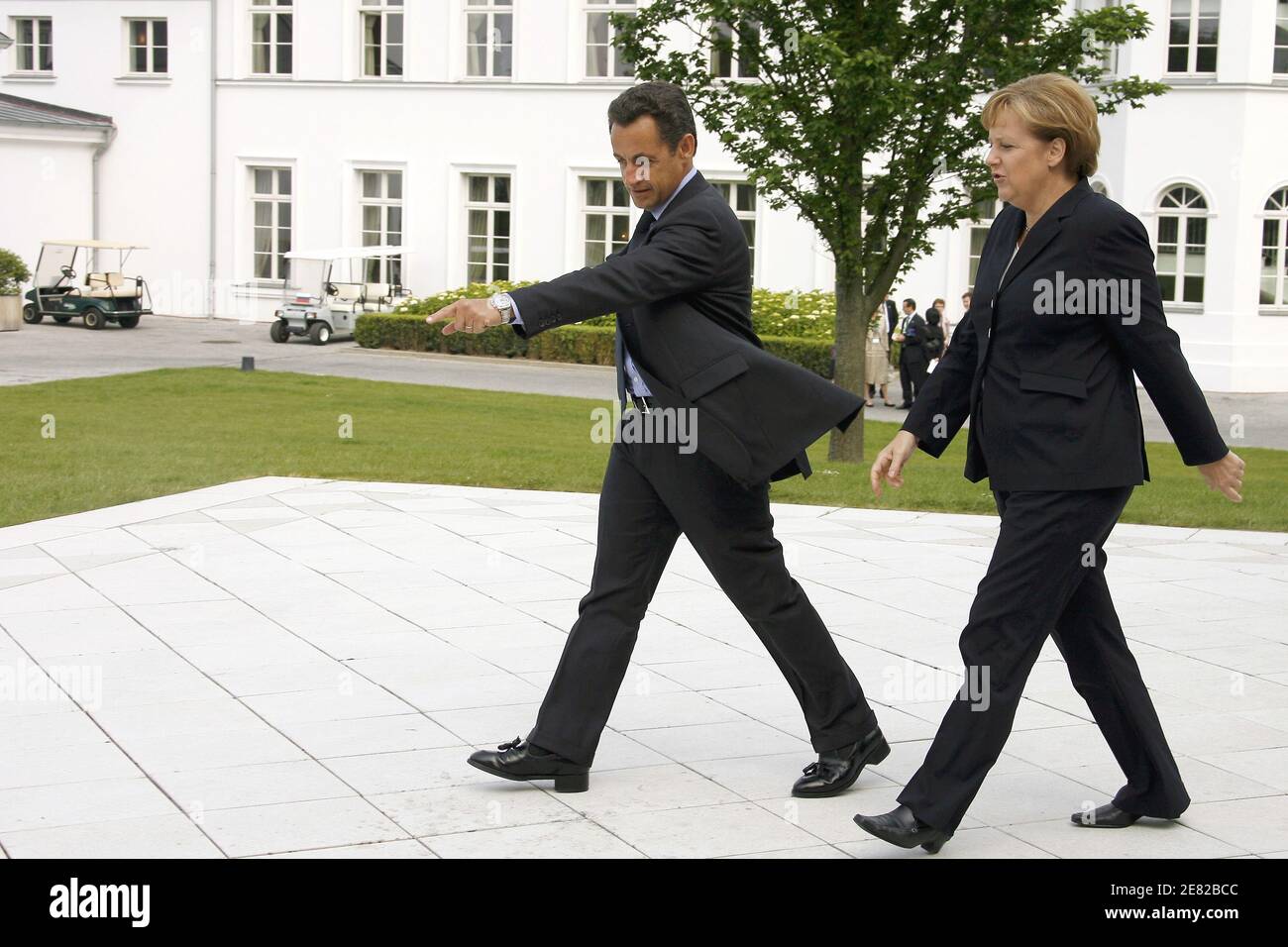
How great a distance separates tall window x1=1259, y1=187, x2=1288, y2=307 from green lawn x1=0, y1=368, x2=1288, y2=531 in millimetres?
10077

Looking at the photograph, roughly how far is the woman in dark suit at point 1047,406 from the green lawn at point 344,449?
6716 millimetres

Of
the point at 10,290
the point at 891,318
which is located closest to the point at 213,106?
the point at 10,290

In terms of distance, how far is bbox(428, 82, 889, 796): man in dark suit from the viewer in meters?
4.54

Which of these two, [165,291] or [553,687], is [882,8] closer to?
[553,687]

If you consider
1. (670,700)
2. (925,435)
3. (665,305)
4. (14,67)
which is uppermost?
(14,67)

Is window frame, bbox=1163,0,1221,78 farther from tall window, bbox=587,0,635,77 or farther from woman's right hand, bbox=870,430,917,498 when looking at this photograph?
woman's right hand, bbox=870,430,917,498

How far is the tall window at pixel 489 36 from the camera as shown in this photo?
34.2 m

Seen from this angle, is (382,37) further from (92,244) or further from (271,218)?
(92,244)

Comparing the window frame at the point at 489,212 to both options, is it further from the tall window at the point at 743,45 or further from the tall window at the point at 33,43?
the tall window at the point at 743,45

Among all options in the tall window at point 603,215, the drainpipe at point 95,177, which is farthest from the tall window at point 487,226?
the drainpipe at point 95,177

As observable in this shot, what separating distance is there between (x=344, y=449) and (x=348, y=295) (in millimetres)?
20067

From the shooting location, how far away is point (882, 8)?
1423 cm

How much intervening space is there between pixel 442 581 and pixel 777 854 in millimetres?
3934
